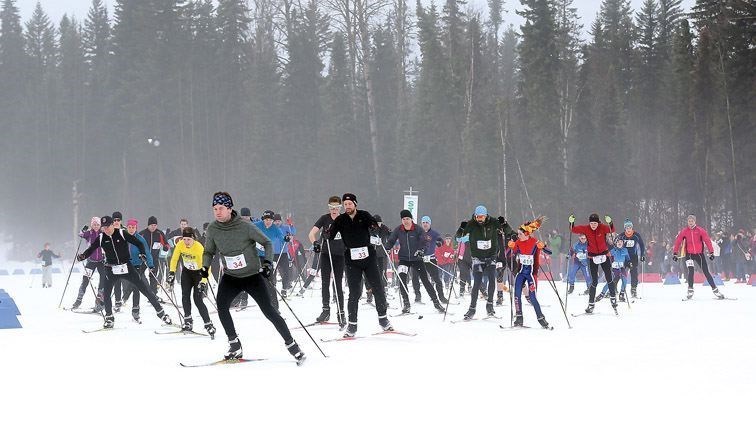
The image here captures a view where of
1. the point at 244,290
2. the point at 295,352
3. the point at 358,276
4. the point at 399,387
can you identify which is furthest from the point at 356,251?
the point at 399,387

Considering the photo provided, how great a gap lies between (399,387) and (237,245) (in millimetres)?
2632

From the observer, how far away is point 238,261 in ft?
32.0

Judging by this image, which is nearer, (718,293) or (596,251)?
(596,251)

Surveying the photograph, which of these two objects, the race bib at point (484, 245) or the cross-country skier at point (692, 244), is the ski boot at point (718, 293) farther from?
the race bib at point (484, 245)

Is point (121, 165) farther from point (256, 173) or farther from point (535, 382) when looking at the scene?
point (535, 382)

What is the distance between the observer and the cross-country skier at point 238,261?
9.73 metres

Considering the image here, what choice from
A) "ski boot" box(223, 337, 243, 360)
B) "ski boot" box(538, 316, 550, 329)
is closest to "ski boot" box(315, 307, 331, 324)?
"ski boot" box(538, 316, 550, 329)

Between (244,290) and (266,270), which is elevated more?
(266,270)

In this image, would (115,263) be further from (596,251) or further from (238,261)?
(596,251)

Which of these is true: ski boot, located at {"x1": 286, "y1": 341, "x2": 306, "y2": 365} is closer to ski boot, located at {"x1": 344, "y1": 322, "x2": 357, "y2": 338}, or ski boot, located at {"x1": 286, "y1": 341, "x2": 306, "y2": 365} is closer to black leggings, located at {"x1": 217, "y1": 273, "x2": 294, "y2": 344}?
black leggings, located at {"x1": 217, "y1": 273, "x2": 294, "y2": 344}

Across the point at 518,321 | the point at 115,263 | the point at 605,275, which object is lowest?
the point at 518,321

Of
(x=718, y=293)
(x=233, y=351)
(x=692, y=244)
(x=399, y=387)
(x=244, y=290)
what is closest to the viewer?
(x=399, y=387)

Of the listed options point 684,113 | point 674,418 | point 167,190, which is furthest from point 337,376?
point 167,190

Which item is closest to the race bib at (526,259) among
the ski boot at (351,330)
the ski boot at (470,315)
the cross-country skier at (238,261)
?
the ski boot at (470,315)
